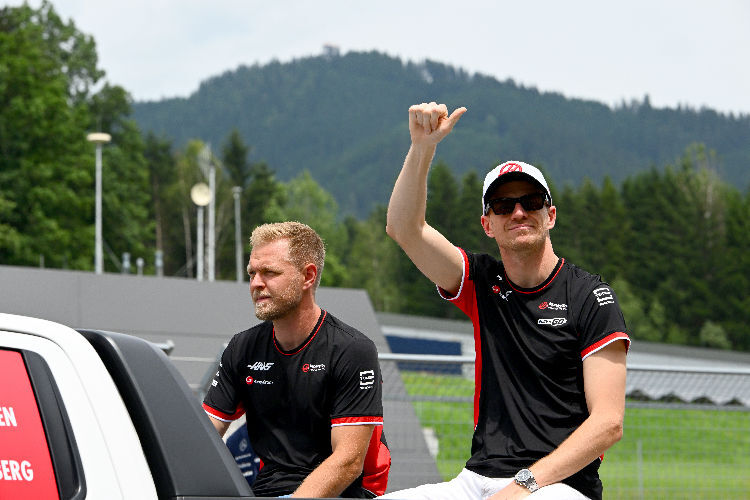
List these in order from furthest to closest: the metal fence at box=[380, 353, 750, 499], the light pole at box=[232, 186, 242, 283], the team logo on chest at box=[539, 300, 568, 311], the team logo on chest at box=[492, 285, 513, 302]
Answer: the light pole at box=[232, 186, 242, 283] < the metal fence at box=[380, 353, 750, 499] < the team logo on chest at box=[492, 285, 513, 302] < the team logo on chest at box=[539, 300, 568, 311]

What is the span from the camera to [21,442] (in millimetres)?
2436

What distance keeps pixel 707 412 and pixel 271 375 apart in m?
5.13

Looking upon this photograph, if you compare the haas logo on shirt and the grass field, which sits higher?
the haas logo on shirt

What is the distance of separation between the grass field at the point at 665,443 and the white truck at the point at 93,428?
5545 millimetres

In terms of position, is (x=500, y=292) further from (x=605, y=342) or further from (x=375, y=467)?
(x=375, y=467)

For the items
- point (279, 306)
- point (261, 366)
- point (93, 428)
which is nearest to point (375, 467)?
point (261, 366)

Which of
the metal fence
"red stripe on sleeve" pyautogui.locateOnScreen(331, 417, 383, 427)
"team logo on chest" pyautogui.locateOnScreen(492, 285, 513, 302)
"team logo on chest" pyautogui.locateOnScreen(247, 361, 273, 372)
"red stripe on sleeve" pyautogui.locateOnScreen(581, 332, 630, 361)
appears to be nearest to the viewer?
"red stripe on sleeve" pyautogui.locateOnScreen(581, 332, 630, 361)

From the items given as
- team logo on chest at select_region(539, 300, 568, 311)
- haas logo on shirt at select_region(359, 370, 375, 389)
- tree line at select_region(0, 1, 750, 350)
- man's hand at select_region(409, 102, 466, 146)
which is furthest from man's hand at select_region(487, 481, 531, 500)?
tree line at select_region(0, 1, 750, 350)

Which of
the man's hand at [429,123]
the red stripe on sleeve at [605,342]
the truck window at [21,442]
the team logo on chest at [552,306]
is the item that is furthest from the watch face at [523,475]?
the truck window at [21,442]

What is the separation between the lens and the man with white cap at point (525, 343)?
3.56 metres

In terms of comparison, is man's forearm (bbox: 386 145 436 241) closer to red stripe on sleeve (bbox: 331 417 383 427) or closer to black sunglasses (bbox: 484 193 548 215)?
black sunglasses (bbox: 484 193 548 215)

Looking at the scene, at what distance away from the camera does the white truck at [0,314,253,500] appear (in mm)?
2430

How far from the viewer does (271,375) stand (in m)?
4.14

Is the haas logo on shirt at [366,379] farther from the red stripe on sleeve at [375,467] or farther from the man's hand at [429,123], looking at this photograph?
the man's hand at [429,123]
